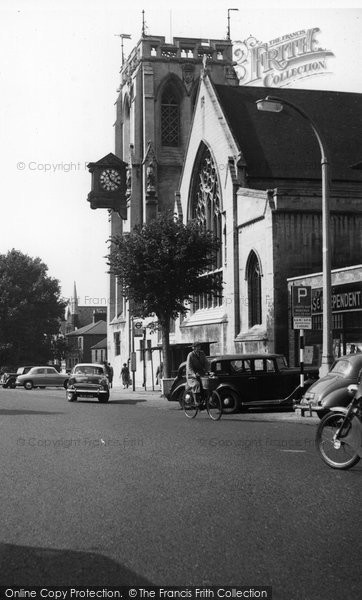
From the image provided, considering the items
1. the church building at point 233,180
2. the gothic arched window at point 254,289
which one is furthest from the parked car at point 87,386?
the gothic arched window at point 254,289

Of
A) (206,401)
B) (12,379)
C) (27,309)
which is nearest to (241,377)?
(206,401)

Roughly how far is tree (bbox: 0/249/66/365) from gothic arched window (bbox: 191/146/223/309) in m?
30.5

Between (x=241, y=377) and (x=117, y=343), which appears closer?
(x=241, y=377)

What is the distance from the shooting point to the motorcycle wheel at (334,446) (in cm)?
1023

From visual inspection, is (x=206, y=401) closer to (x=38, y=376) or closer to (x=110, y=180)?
(x=38, y=376)

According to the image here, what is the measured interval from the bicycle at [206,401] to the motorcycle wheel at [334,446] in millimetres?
8762

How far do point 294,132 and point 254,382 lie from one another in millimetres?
27069

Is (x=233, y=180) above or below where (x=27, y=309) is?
above

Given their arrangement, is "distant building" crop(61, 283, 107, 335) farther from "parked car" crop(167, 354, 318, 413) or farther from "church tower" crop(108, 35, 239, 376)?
"parked car" crop(167, 354, 318, 413)

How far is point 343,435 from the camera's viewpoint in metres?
10.1

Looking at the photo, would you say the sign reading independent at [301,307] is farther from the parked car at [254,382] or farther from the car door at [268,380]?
the car door at [268,380]

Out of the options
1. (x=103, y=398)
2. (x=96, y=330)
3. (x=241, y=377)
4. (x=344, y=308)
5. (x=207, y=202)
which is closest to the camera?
(x=241, y=377)

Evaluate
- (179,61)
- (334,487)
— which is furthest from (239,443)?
(179,61)

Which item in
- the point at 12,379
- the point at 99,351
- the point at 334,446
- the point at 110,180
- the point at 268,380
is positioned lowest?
the point at 12,379
